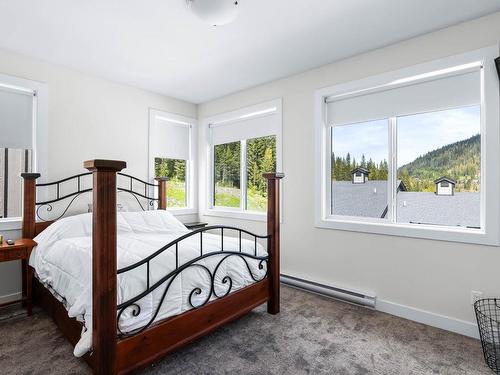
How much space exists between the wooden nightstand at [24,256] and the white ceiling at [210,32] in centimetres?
183

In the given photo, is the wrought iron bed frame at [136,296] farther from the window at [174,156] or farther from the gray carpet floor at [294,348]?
the window at [174,156]

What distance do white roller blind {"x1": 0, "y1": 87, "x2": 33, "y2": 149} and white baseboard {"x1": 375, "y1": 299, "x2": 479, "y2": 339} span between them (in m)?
3.88

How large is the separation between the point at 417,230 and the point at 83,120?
3665 mm

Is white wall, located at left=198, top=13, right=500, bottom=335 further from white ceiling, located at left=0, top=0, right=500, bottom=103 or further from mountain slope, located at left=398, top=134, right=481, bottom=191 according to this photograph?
mountain slope, located at left=398, top=134, right=481, bottom=191

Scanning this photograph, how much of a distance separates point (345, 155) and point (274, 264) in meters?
1.44

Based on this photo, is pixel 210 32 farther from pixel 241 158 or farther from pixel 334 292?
pixel 334 292

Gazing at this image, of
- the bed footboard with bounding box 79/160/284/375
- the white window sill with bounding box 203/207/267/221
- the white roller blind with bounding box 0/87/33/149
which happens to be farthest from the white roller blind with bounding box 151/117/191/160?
the bed footboard with bounding box 79/160/284/375

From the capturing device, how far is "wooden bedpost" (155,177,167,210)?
12.5 feet

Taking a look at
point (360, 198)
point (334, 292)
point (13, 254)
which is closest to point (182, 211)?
point (13, 254)

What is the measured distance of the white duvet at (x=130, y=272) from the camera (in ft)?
5.20

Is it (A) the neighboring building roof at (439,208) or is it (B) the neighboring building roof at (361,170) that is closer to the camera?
(A) the neighboring building roof at (439,208)

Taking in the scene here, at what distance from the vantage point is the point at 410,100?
8.57 ft

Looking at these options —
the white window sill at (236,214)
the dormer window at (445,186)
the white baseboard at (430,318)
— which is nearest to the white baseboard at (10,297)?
the white window sill at (236,214)

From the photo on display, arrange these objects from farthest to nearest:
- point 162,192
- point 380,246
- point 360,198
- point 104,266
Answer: point 162,192 < point 360,198 < point 380,246 < point 104,266
